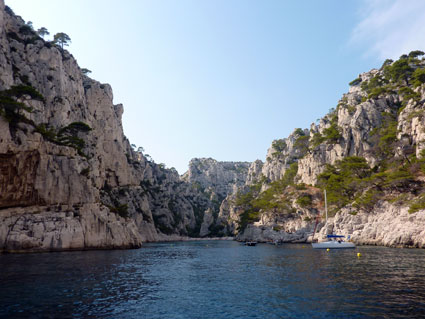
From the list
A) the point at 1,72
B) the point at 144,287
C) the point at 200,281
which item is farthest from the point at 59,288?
the point at 1,72

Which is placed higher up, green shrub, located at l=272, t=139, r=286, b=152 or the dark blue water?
green shrub, located at l=272, t=139, r=286, b=152

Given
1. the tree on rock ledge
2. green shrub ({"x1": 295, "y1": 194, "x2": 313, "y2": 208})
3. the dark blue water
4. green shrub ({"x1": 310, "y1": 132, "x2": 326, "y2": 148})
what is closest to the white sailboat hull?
the dark blue water

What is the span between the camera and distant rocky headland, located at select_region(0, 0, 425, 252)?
192 ft

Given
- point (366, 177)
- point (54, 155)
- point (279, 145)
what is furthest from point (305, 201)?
point (279, 145)

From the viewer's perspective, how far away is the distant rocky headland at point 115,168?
58.4 m

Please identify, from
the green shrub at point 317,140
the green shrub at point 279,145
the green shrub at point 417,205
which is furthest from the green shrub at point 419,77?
the green shrub at point 279,145

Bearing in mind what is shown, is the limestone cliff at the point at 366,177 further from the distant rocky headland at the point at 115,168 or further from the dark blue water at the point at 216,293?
the dark blue water at the point at 216,293

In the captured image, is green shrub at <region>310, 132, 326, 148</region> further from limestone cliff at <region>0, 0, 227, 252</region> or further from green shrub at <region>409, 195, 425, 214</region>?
limestone cliff at <region>0, 0, 227, 252</region>

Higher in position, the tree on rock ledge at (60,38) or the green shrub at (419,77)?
the tree on rock ledge at (60,38)

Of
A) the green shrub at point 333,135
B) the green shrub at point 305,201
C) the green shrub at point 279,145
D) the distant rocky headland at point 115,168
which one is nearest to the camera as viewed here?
the distant rocky headland at point 115,168

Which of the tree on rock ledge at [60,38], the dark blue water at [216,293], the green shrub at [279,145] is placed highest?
the tree on rock ledge at [60,38]

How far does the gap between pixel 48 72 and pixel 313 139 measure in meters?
104

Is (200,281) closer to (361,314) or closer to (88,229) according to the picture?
(361,314)

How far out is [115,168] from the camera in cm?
11212
